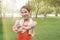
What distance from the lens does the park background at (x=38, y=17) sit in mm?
1054

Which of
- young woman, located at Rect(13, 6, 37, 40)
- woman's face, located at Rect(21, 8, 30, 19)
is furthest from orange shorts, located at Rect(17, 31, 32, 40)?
woman's face, located at Rect(21, 8, 30, 19)

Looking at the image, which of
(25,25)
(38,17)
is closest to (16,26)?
(25,25)

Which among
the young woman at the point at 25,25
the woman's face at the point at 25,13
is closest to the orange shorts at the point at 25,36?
the young woman at the point at 25,25

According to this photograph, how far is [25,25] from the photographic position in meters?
1.05

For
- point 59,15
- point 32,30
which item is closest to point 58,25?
point 59,15

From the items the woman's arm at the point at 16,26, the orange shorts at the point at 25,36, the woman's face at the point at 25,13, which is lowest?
the orange shorts at the point at 25,36

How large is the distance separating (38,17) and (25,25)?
0.12m

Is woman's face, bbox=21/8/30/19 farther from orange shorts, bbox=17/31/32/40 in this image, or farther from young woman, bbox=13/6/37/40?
orange shorts, bbox=17/31/32/40

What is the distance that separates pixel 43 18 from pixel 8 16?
269 mm

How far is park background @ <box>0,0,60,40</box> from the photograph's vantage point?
1054 mm

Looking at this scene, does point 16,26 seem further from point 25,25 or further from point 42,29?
point 42,29

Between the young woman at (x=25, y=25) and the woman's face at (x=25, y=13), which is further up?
the woman's face at (x=25, y=13)

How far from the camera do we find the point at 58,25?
1065 mm

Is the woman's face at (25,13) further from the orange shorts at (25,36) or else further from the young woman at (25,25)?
the orange shorts at (25,36)
